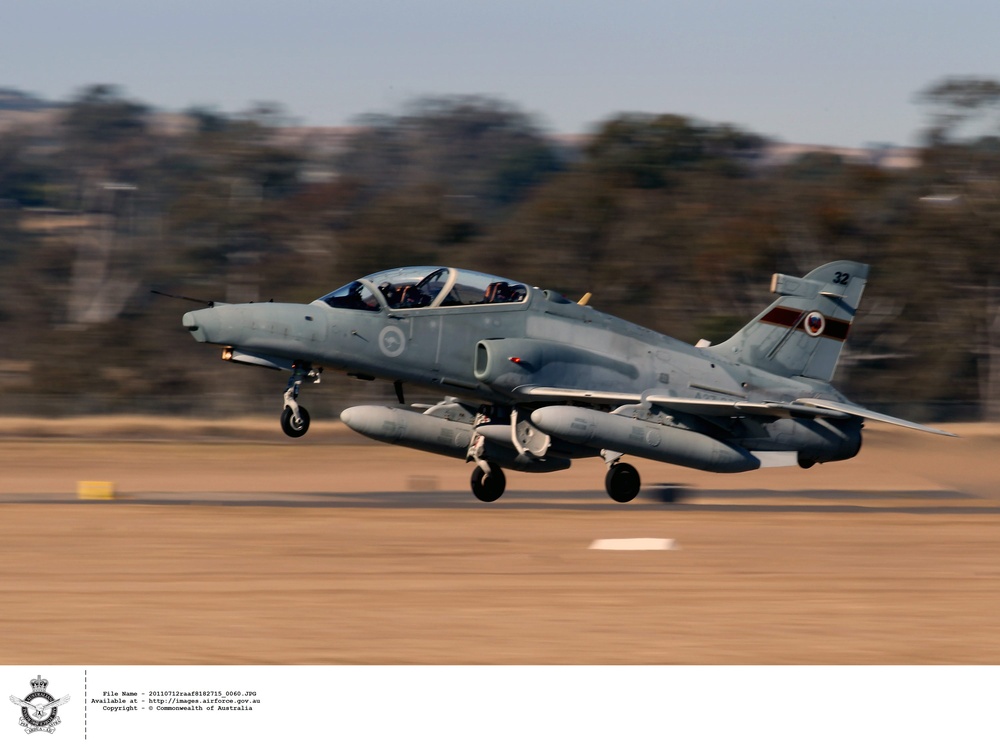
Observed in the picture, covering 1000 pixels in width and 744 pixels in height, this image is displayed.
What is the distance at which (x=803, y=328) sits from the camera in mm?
20234

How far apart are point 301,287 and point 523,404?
1143 inches

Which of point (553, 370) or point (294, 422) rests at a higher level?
point (553, 370)

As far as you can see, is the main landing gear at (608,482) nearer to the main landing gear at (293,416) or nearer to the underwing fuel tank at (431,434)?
the underwing fuel tank at (431,434)

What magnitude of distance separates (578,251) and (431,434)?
2793cm

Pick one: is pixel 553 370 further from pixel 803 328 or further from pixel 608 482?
pixel 803 328

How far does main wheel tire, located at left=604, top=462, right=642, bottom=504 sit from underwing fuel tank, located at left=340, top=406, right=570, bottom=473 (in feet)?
2.43

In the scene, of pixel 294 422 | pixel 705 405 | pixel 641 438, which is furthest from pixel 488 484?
pixel 294 422

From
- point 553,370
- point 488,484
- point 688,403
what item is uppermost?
point 553,370

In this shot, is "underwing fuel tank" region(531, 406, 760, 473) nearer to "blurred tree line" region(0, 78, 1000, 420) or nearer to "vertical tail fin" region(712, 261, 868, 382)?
"vertical tail fin" region(712, 261, 868, 382)

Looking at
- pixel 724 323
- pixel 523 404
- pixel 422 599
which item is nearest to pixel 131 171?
pixel 724 323

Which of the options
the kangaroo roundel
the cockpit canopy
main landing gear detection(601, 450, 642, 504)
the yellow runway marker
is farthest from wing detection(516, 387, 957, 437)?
the yellow runway marker

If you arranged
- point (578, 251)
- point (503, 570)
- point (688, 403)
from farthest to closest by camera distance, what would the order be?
point (578, 251) → point (688, 403) → point (503, 570)

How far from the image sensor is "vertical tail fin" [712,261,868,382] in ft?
66.2

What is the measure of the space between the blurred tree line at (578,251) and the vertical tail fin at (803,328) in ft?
53.0
